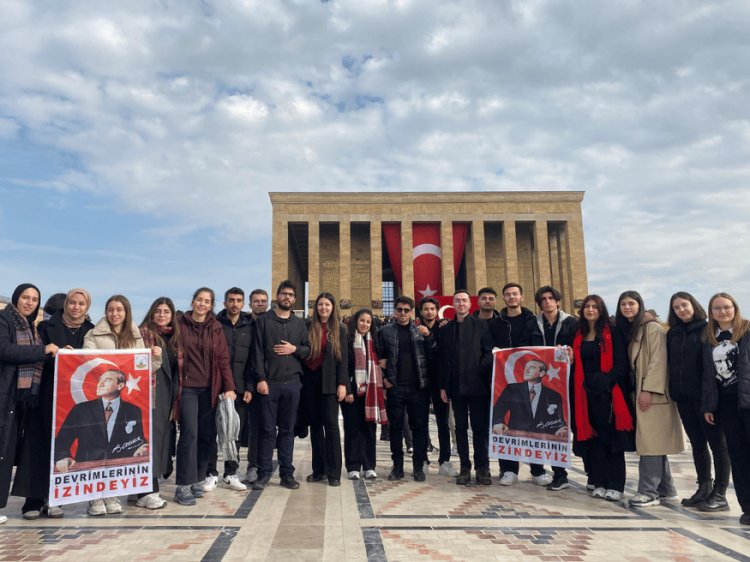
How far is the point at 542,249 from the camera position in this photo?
107ft

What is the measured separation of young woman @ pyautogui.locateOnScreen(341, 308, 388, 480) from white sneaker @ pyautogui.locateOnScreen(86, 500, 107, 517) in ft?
7.89

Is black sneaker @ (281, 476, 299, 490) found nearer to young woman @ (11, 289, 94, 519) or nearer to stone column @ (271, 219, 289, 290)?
young woman @ (11, 289, 94, 519)

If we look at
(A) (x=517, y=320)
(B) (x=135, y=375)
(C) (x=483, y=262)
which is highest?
(C) (x=483, y=262)

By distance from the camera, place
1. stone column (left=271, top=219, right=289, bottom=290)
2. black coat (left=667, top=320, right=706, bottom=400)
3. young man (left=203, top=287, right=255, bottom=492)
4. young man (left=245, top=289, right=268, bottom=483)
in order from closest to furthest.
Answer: black coat (left=667, top=320, right=706, bottom=400) → young man (left=203, top=287, right=255, bottom=492) → young man (left=245, top=289, right=268, bottom=483) → stone column (left=271, top=219, right=289, bottom=290)

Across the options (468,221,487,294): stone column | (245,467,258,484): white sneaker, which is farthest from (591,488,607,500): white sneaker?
(468,221,487,294): stone column

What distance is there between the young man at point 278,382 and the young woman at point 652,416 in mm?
3327

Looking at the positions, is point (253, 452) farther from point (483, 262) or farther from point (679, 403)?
point (483, 262)

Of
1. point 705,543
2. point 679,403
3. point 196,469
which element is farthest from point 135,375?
point 679,403

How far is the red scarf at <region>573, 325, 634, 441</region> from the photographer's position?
4.82 metres

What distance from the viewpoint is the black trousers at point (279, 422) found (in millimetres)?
5160

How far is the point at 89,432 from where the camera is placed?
14.3 feet

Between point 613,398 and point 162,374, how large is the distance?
14.3ft

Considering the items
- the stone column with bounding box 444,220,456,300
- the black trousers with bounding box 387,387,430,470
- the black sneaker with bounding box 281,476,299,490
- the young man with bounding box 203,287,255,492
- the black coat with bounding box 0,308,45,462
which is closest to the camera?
the black coat with bounding box 0,308,45,462

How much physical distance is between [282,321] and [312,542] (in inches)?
93.5
